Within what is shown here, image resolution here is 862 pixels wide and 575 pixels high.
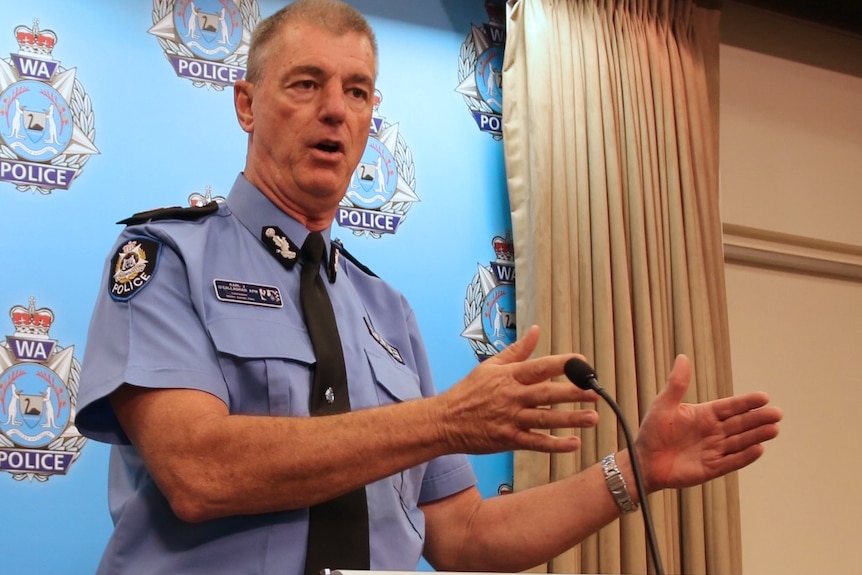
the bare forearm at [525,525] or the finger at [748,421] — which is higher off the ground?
the finger at [748,421]

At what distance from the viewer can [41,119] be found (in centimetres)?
231

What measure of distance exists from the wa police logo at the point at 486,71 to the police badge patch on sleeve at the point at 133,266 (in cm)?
149

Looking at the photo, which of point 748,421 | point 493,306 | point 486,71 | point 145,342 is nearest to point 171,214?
point 145,342

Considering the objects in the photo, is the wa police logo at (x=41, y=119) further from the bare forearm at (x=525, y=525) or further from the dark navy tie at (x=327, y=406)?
the bare forearm at (x=525, y=525)

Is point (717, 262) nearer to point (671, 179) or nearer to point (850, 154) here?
point (671, 179)

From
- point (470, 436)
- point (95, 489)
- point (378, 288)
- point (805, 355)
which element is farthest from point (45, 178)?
point (805, 355)

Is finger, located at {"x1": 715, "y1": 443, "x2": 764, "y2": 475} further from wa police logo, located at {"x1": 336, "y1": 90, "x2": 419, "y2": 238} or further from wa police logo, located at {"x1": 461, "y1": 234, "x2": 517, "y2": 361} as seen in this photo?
wa police logo, located at {"x1": 336, "y1": 90, "x2": 419, "y2": 238}

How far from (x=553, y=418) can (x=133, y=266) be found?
0.67m

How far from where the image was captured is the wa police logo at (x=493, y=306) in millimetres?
2732

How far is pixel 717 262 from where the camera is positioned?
3008 mm

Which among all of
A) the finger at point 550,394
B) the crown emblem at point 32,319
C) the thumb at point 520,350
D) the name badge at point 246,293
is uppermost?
the crown emblem at point 32,319

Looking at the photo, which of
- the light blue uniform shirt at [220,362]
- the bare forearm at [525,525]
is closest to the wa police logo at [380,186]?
the light blue uniform shirt at [220,362]

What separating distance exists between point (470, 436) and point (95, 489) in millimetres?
1163

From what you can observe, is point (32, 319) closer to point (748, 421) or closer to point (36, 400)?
point (36, 400)
